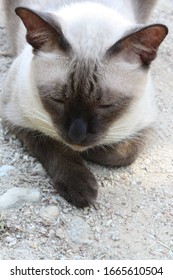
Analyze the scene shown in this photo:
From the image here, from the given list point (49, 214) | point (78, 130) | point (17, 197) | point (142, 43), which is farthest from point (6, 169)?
point (142, 43)

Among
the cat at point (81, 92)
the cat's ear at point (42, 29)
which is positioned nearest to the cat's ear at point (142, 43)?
the cat at point (81, 92)

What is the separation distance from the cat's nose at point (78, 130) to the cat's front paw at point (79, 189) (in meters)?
0.32

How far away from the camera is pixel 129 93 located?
102 inches

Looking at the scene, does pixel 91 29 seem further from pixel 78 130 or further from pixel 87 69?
pixel 78 130

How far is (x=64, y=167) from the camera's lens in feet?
9.27

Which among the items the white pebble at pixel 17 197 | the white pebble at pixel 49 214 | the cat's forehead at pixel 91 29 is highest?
the cat's forehead at pixel 91 29

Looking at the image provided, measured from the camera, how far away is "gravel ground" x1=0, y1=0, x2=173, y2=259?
2549 mm

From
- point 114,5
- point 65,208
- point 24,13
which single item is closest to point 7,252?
point 65,208

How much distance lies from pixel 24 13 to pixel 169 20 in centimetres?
209

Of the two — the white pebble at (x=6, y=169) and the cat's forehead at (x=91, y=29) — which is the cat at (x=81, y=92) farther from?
the white pebble at (x=6, y=169)

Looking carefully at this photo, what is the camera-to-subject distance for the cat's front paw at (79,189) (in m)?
2.72

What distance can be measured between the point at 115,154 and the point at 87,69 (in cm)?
63

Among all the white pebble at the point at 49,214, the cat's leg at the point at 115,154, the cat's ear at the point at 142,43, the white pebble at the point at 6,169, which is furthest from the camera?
the cat's leg at the point at 115,154
